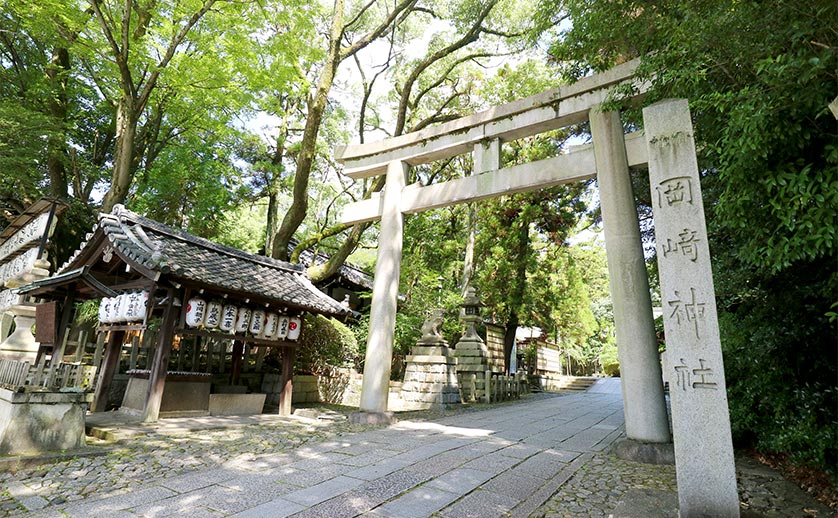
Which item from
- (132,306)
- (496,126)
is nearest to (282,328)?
(132,306)

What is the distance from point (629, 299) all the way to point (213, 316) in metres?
7.09

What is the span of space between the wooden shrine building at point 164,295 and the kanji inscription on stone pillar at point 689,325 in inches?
274

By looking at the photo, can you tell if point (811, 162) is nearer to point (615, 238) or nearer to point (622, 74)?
point (615, 238)

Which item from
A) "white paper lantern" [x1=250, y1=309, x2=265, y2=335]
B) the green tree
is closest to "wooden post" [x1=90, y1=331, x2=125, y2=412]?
"white paper lantern" [x1=250, y1=309, x2=265, y2=335]

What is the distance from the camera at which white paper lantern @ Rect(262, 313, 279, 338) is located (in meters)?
8.42

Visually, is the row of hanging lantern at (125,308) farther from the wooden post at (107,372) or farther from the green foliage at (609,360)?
the green foliage at (609,360)

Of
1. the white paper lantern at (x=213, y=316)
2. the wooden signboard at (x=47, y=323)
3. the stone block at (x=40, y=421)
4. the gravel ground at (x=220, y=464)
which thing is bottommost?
the gravel ground at (x=220, y=464)

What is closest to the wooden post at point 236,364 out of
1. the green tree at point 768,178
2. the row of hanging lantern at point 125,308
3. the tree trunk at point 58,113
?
the row of hanging lantern at point 125,308

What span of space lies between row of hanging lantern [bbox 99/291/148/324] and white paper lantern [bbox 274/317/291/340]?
2.48 metres

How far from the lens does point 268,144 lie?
16656 mm

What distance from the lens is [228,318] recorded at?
7.75m

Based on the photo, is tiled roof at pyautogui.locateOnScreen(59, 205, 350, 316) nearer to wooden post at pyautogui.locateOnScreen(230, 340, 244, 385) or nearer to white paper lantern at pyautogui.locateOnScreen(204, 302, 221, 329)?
white paper lantern at pyautogui.locateOnScreen(204, 302, 221, 329)

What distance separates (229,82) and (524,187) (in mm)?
9305

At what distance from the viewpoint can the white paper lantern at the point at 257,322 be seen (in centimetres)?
823
